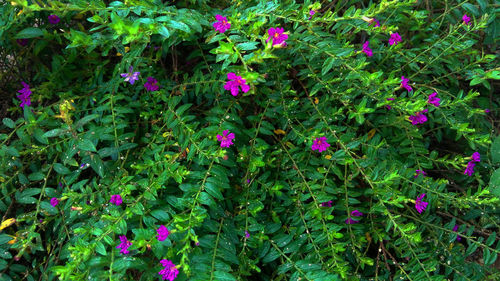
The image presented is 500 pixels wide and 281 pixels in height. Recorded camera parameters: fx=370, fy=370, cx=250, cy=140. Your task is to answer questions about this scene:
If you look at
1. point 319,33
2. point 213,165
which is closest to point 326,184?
point 213,165

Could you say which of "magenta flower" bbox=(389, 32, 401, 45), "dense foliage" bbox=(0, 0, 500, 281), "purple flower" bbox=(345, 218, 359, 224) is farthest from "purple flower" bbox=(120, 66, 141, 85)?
"magenta flower" bbox=(389, 32, 401, 45)

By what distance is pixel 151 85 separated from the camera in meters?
1.87

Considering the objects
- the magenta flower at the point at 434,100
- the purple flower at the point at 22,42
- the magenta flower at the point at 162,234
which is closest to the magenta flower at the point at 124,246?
the magenta flower at the point at 162,234

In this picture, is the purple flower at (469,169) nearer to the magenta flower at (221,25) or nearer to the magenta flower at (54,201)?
the magenta flower at (221,25)

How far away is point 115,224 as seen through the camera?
1.33 meters

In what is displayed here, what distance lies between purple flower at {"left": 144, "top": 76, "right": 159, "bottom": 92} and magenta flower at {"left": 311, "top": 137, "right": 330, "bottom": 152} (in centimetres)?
84

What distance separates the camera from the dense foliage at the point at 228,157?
140 cm

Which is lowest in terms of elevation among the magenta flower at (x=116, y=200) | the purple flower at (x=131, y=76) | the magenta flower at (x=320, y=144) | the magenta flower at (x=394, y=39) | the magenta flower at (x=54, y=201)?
the magenta flower at (x=54, y=201)

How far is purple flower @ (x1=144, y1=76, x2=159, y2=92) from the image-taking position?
1.86 metres

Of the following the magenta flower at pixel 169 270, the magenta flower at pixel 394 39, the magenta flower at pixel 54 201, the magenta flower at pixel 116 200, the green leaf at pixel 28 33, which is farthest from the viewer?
the magenta flower at pixel 394 39

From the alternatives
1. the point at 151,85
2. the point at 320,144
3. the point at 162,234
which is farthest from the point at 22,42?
the point at 320,144

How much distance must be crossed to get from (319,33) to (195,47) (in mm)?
751

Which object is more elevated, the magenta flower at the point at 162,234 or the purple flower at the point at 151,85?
the purple flower at the point at 151,85

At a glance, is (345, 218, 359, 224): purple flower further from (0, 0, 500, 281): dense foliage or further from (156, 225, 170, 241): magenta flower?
(156, 225, 170, 241): magenta flower
